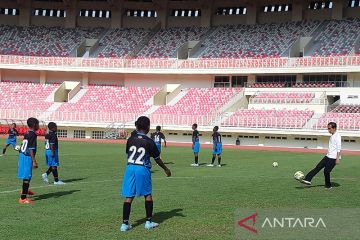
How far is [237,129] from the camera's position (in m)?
43.9

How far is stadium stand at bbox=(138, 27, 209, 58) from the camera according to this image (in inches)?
2319

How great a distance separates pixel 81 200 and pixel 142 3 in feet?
178

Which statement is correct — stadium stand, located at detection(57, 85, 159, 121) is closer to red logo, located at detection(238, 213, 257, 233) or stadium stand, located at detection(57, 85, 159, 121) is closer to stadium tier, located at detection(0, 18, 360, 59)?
stadium tier, located at detection(0, 18, 360, 59)

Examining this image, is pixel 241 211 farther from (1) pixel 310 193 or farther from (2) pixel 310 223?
(1) pixel 310 193

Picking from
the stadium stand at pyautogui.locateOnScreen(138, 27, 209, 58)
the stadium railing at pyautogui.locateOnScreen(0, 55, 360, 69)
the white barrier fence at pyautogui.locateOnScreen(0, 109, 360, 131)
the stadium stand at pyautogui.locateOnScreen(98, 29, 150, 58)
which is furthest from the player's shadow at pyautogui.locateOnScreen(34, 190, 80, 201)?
the stadium stand at pyautogui.locateOnScreen(98, 29, 150, 58)

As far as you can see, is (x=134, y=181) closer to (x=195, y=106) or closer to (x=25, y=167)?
(x=25, y=167)

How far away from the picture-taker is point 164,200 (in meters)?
12.8

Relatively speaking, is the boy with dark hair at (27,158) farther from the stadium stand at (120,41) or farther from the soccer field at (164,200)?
the stadium stand at (120,41)

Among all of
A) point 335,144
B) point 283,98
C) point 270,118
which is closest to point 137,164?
point 335,144

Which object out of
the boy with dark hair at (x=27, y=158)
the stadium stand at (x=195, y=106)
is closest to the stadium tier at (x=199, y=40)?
the stadium stand at (x=195, y=106)

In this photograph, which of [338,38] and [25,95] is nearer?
[338,38]

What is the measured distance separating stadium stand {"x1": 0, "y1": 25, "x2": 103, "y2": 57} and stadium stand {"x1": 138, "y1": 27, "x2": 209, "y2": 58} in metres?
7.36

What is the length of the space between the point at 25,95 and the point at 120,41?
12.8 metres

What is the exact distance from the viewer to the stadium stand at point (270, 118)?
42.7 metres
